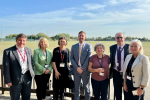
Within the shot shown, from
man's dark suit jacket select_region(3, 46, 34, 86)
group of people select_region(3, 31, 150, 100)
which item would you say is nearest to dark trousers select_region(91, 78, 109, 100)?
group of people select_region(3, 31, 150, 100)

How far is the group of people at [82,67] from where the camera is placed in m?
2.47

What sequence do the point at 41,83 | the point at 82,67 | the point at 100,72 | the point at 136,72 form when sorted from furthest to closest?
the point at 41,83, the point at 82,67, the point at 100,72, the point at 136,72

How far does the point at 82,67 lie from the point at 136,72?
1274mm

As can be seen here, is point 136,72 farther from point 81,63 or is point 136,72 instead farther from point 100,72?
point 81,63

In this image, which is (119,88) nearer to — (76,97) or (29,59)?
(76,97)

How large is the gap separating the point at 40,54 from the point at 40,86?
86 cm

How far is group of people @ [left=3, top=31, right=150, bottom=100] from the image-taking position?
8.11 ft

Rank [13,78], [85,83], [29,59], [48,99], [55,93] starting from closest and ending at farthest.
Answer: [13,78] < [29,59] < [85,83] < [55,93] < [48,99]

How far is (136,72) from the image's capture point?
7.97ft

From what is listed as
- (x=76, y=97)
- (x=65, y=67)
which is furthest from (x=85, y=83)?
(x=65, y=67)

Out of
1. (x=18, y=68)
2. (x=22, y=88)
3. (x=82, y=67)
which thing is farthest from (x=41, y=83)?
(x=82, y=67)

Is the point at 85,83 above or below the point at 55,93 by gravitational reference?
above

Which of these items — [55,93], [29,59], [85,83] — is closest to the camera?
[29,59]

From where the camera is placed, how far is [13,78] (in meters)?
2.75
